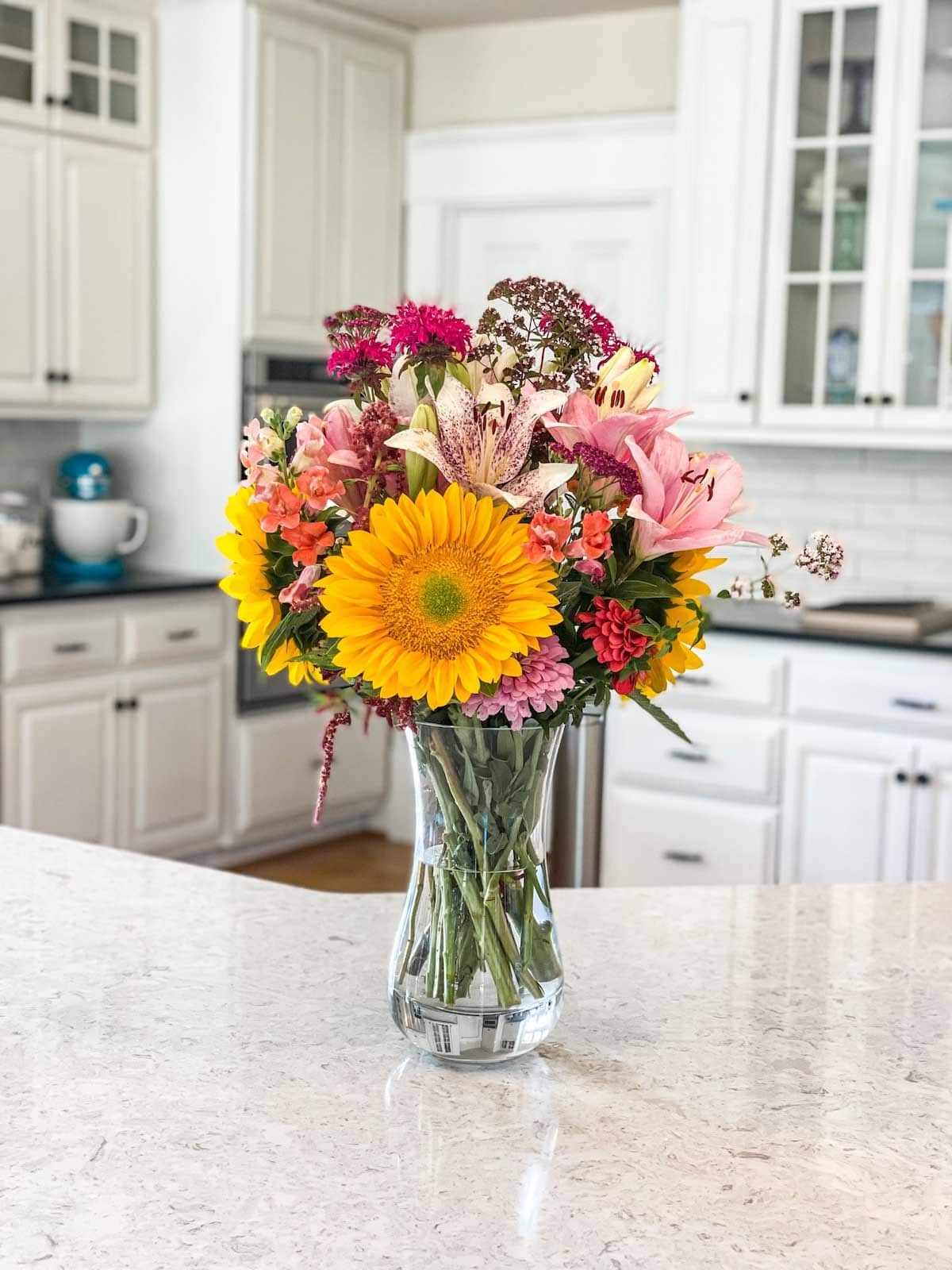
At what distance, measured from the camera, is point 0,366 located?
429 cm

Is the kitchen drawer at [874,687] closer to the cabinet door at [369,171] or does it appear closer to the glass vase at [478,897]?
the cabinet door at [369,171]

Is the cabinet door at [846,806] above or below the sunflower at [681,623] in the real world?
below

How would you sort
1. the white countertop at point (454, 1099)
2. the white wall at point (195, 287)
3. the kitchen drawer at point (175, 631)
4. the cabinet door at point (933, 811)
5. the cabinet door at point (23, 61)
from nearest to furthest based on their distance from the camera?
the white countertop at point (454, 1099) < the cabinet door at point (933, 811) < the cabinet door at point (23, 61) < the kitchen drawer at point (175, 631) < the white wall at point (195, 287)

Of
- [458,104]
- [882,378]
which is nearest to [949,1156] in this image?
[882,378]

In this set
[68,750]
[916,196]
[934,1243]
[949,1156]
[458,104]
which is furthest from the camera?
[458,104]

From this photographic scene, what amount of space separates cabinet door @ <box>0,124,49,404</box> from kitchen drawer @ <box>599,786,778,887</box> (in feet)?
6.62

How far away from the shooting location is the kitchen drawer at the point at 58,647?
13.2 ft

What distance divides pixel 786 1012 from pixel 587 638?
0.42 m

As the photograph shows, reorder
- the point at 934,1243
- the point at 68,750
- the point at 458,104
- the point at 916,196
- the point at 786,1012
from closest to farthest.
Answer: the point at 934,1243, the point at 786,1012, the point at 916,196, the point at 68,750, the point at 458,104

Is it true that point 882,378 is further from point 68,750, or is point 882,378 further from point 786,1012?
point 786,1012

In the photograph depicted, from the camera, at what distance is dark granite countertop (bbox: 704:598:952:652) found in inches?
142

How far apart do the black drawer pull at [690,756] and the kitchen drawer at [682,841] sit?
0.33 feet

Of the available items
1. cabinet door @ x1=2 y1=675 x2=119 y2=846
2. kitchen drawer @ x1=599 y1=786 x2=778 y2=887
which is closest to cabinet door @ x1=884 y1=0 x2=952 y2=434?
kitchen drawer @ x1=599 y1=786 x2=778 y2=887

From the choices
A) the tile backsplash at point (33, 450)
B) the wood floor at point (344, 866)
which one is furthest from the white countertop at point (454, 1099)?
the tile backsplash at point (33, 450)
